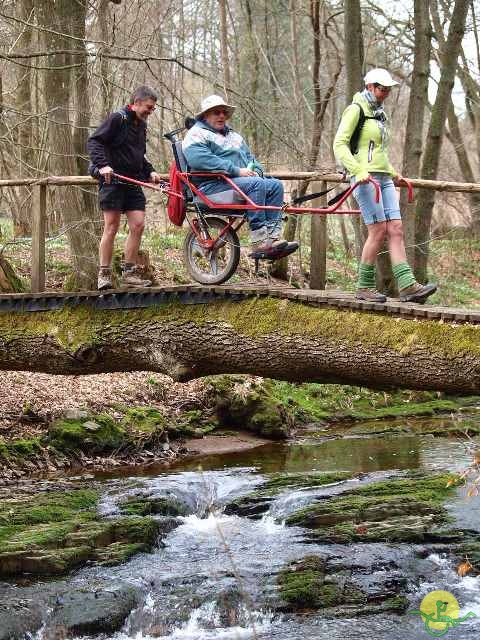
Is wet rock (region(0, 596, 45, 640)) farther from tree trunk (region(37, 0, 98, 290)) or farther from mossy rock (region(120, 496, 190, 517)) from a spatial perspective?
tree trunk (region(37, 0, 98, 290))

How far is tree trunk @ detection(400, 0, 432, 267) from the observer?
13539 mm

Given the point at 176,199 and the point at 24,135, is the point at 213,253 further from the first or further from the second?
the point at 24,135

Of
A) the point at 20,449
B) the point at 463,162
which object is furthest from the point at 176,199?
the point at 463,162

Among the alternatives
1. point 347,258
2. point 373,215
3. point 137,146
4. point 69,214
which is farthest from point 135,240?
point 347,258

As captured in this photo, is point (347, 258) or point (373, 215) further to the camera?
point (347, 258)

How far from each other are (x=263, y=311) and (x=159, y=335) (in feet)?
3.47

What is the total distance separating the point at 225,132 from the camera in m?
8.55

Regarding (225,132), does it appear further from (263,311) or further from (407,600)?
(407,600)

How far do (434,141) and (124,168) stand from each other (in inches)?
280

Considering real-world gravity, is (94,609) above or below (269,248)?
below

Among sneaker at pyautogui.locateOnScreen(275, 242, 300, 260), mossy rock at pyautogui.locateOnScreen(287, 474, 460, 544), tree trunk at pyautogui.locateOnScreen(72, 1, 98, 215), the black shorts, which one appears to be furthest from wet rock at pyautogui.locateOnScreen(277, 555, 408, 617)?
tree trunk at pyautogui.locateOnScreen(72, 1, 98, 215)

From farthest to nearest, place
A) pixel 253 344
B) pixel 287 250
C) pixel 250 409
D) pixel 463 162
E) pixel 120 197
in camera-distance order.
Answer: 1. pixel 463 162
2. pixel 250 409
3. pixel 120 197
4. pixel 287 250
5. pixel 253 344

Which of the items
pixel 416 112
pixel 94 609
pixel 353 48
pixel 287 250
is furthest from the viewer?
pixel 416 112

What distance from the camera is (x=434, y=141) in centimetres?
1473
